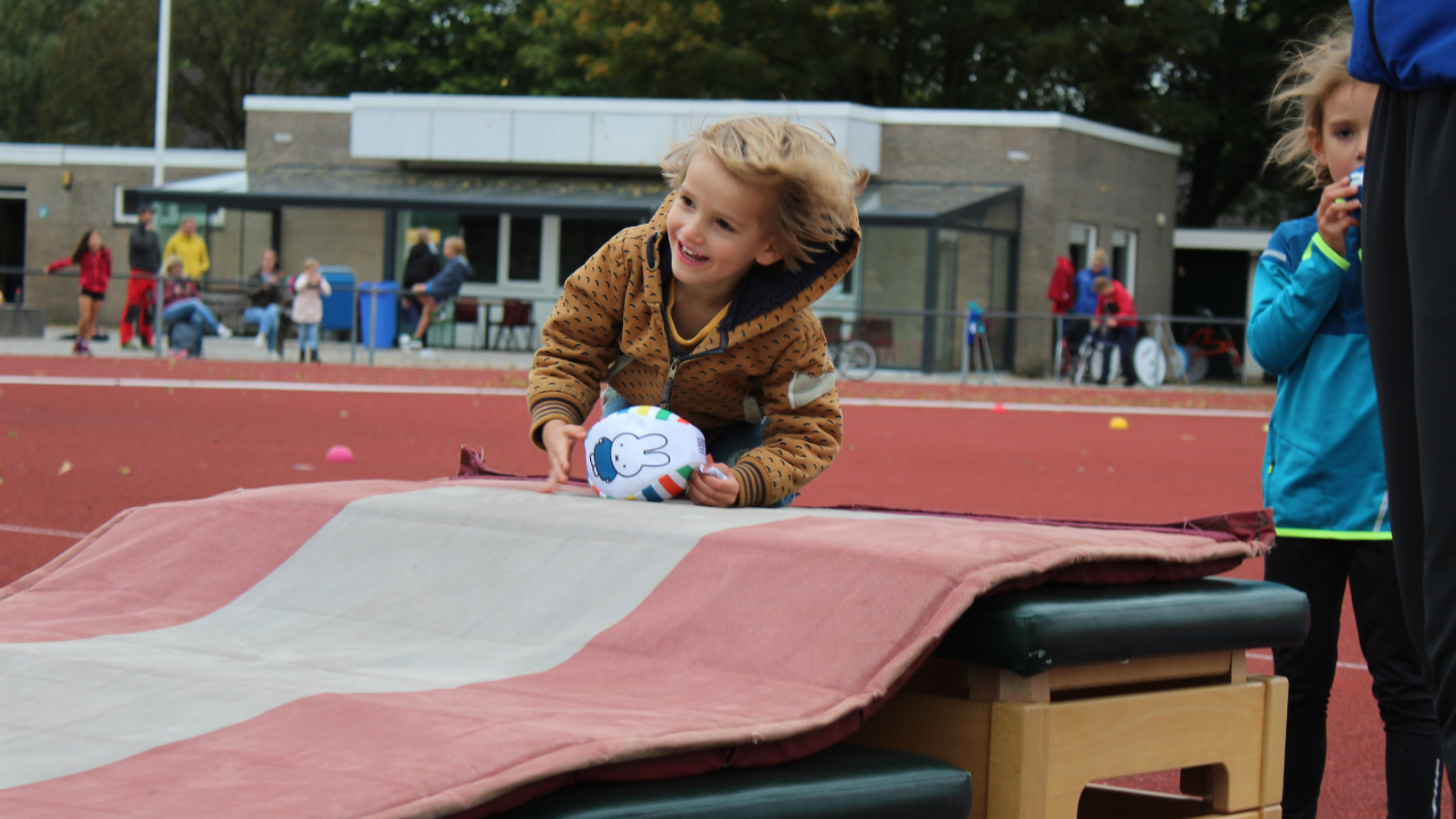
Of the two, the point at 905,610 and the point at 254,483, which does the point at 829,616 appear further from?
the point at 254,483

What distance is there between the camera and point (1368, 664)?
10.7 feet

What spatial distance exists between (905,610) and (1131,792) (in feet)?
3.42

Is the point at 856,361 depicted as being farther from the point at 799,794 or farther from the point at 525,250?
the point at 799,794

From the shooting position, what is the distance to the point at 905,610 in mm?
2471

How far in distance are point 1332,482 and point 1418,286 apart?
67.3 inches

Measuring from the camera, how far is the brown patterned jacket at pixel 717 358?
3574mm

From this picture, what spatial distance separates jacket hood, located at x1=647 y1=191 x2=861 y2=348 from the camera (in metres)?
3.54

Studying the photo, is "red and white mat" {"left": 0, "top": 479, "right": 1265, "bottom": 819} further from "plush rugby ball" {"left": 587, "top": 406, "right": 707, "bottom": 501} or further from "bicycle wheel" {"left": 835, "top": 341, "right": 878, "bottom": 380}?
"bicycle wheel" {"left": 835, "top": 341, "right": 878, "bottom": 380}

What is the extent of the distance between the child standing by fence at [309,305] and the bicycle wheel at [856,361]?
7.84 meters

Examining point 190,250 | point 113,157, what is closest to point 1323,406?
point 190,250

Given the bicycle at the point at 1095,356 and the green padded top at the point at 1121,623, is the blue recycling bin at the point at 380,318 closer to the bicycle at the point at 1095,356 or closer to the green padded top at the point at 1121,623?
the bicycle at the point at 1095,356

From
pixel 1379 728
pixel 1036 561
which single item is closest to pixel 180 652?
pixel 1036 561

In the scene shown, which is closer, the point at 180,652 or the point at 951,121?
the point at 180,652

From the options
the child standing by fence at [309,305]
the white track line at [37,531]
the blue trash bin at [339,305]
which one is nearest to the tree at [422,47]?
the blue trash bin at [339,305]
